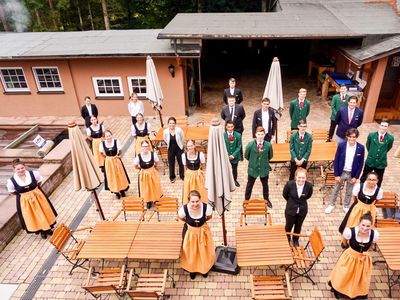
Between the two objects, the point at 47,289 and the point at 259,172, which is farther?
the point at 259,172

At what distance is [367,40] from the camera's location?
488 inches

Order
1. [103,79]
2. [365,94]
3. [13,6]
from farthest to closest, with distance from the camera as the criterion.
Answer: [13,6] < [103,79] < [365,94]

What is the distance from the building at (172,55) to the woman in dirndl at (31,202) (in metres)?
7.34

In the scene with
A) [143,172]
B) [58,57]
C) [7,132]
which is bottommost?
[7,132]

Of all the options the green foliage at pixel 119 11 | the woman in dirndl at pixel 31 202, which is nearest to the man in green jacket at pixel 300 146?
the woman in dirndl at pixel 31 202

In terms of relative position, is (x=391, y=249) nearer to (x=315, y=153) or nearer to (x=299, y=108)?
(x=315, y=153)

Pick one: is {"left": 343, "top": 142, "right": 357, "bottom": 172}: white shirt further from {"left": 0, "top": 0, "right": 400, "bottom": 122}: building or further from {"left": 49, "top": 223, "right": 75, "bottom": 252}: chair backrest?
{"left": 49, "top": 223, "right": 75, "bottom": 252}: chair backrest

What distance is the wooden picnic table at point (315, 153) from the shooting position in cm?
875

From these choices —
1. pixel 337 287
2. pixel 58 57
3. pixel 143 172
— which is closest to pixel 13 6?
pixel 58 57

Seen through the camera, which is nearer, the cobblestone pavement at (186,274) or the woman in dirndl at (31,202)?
the cobblestone pavement at (186,274)

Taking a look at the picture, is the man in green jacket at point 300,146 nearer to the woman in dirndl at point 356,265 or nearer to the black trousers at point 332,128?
the black trousers at point 332,128

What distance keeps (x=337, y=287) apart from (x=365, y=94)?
9059 millimetres

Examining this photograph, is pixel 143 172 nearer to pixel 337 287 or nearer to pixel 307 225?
pixel 307 225

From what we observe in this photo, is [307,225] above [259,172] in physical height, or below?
below
